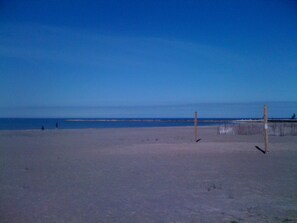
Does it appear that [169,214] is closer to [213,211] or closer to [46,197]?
[213,211]

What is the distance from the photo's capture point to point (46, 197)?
6.59 meters

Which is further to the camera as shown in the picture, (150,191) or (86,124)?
(86,124)

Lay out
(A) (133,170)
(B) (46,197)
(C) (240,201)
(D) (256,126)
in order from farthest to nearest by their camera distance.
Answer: (D) (256,126)
(A) (133,170)
(B) (46,197)
(C) (240,201)

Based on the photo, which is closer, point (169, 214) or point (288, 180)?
point (169, 214)

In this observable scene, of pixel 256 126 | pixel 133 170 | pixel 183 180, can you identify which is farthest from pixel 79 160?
pixel 256 126

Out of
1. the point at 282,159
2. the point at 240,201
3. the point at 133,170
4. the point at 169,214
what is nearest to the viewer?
the point at 169,214

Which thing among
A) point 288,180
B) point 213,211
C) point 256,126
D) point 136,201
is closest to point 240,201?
point 213,211

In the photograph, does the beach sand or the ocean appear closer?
the beach sand

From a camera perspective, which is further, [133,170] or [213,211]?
[133,170]

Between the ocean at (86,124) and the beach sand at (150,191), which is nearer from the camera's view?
the beach sand at (150,191)

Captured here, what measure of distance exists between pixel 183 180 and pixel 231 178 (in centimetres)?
130

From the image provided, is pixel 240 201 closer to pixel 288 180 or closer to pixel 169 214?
pixel 169 214

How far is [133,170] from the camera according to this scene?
985 cm

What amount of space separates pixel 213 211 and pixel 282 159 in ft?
25.1
